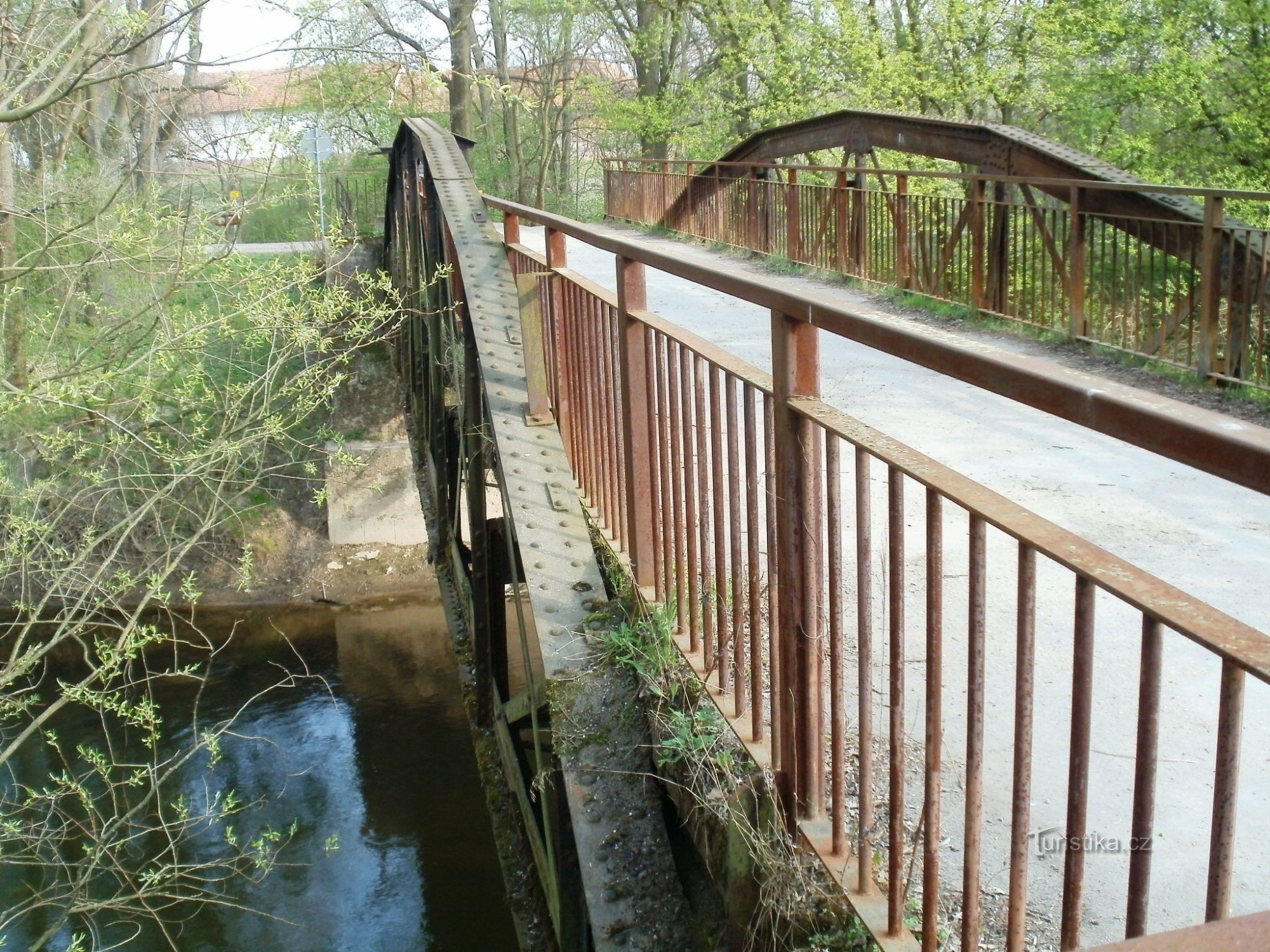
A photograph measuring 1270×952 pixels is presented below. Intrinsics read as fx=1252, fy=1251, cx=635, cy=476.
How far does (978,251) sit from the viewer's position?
1232cm

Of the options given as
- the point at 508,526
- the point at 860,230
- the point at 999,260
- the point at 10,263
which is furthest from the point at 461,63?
the point at 508,526

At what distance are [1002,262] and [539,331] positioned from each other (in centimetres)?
786

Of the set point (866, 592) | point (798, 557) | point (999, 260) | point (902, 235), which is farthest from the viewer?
point (902, 235)

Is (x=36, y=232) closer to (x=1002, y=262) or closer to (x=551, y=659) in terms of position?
(x=1002, y=262)

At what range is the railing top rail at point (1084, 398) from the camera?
1.34 metres

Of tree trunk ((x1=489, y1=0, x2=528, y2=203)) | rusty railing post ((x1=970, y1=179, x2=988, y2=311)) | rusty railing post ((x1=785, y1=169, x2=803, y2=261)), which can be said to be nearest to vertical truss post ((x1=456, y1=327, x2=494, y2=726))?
rusty railing post ((x1=970, y1=179, x2=988, y2=311))

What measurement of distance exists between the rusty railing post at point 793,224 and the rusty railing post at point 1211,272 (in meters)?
8.10

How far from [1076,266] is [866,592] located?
9.10 metres

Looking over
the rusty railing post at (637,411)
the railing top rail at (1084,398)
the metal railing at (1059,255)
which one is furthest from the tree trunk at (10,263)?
the railing top rail at (1084,398)

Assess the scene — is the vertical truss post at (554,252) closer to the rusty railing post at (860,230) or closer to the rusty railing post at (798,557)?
the rusty railing post at (798,557)

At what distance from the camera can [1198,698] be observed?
3.70 metres

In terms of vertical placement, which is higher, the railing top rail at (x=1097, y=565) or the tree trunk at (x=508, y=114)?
the tree trunk at (x=508, y=114)

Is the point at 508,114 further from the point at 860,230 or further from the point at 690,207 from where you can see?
the point at 860,230

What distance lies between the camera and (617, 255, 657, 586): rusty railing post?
3.90m
